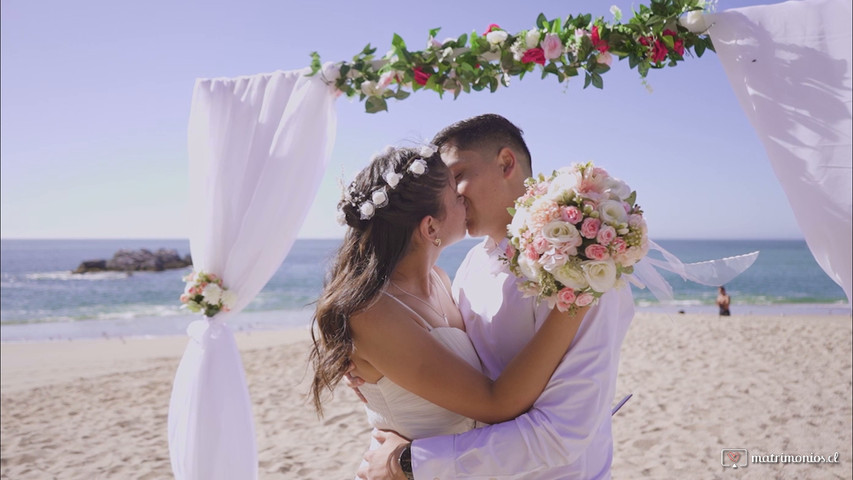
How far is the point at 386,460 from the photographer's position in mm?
2656

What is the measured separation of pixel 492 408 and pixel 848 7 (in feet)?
6.71

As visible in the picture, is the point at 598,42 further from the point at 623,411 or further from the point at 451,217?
the point at 623,411

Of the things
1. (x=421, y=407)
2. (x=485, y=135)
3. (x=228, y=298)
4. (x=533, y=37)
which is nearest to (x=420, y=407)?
(x=421, y=407)

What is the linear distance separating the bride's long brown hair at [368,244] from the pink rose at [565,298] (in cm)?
79

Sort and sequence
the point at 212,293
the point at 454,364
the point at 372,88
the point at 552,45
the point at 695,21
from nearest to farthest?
1. the point at 454,364
2. the point at 695,21
3. the point at 552,45
4. the point at 372,88
5. the point at 212,293

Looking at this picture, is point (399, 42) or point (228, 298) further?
point (228, 298)

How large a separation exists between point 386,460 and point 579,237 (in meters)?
1.33

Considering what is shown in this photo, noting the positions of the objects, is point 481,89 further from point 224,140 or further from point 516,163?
point 224,140

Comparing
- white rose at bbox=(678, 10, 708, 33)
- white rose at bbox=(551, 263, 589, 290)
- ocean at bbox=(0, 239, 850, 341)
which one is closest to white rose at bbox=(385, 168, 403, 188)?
white rose at bbox=(551, 263, 589, 290)

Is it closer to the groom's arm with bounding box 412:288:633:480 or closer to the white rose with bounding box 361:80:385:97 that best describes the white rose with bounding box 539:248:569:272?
the groom's arm with bounding box 412:288:633:480

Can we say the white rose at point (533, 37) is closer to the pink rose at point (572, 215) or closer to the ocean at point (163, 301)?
the pink rose at point (572, 215)

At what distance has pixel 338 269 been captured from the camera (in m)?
2.87

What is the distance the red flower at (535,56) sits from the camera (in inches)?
120

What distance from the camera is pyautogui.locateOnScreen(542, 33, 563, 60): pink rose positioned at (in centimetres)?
298
